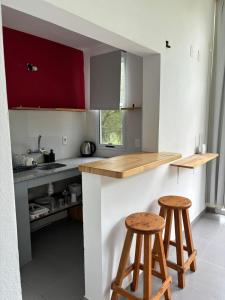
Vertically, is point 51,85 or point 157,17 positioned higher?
point 157,17

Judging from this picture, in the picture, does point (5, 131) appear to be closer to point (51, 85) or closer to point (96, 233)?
point (96, 233)

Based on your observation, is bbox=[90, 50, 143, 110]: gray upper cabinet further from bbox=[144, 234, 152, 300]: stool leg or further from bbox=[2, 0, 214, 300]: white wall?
bbox=[144, 234, 152, 300]: stool leg

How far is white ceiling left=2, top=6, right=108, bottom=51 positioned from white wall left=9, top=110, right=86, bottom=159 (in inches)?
36.8

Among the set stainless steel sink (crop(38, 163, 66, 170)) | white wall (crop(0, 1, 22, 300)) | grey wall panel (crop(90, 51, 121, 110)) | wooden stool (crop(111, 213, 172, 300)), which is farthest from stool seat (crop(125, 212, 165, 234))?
grey wall panel (crop(90, 51, 121, 110))

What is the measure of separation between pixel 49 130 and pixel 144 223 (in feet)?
6.42

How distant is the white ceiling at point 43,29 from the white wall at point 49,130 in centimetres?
94

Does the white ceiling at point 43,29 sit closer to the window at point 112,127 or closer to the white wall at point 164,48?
the window at point 112,127

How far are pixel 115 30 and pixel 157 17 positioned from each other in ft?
2.05

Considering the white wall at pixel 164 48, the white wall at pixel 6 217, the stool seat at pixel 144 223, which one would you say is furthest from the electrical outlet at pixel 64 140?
the white wall at pixel 6 217

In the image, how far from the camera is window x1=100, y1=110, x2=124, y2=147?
10.5ft

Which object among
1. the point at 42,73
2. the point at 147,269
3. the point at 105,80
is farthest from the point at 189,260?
the point at 42,73

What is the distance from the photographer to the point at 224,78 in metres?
2.93

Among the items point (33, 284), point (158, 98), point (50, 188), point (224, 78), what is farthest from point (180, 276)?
point (224, 78)

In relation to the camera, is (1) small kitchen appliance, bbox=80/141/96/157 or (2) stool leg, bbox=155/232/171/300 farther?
(1) small kitchen appliance, bbox=80/141/96/157
